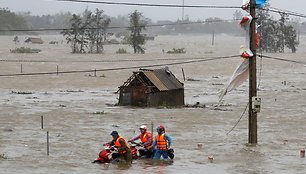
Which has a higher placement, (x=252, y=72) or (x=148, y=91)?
(x=252, y=72)

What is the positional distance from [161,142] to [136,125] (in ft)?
32.4

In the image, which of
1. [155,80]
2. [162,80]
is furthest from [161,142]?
[162,80]

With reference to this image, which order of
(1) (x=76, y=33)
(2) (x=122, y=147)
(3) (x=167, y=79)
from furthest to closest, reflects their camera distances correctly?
1. (1) (x=76, y=33)
2. (3) (x=167, y=79)
3. (2) (x=122, y=147)

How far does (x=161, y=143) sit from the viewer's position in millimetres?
20156

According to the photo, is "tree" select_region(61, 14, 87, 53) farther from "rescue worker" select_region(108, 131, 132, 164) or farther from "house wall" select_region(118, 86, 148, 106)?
"rescue worker" select_region(108, 131, 132, 164)

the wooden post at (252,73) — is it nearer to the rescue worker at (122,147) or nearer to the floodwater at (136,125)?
the floodwater at (136,125)

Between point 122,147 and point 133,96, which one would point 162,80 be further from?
point 122,147

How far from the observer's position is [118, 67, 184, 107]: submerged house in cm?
3706

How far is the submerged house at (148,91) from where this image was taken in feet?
122

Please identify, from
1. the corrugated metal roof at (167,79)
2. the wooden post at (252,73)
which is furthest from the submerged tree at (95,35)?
the wooden post at (252,73)

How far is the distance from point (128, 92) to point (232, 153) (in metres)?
15.5

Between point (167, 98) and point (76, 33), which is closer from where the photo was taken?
point (167, 98)

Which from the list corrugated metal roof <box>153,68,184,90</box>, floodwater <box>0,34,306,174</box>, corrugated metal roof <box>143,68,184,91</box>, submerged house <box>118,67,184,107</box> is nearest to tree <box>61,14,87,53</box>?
floodwater <box>0,34,306,174</box>

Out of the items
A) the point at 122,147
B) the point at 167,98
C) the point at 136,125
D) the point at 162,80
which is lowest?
the point at 136,125
